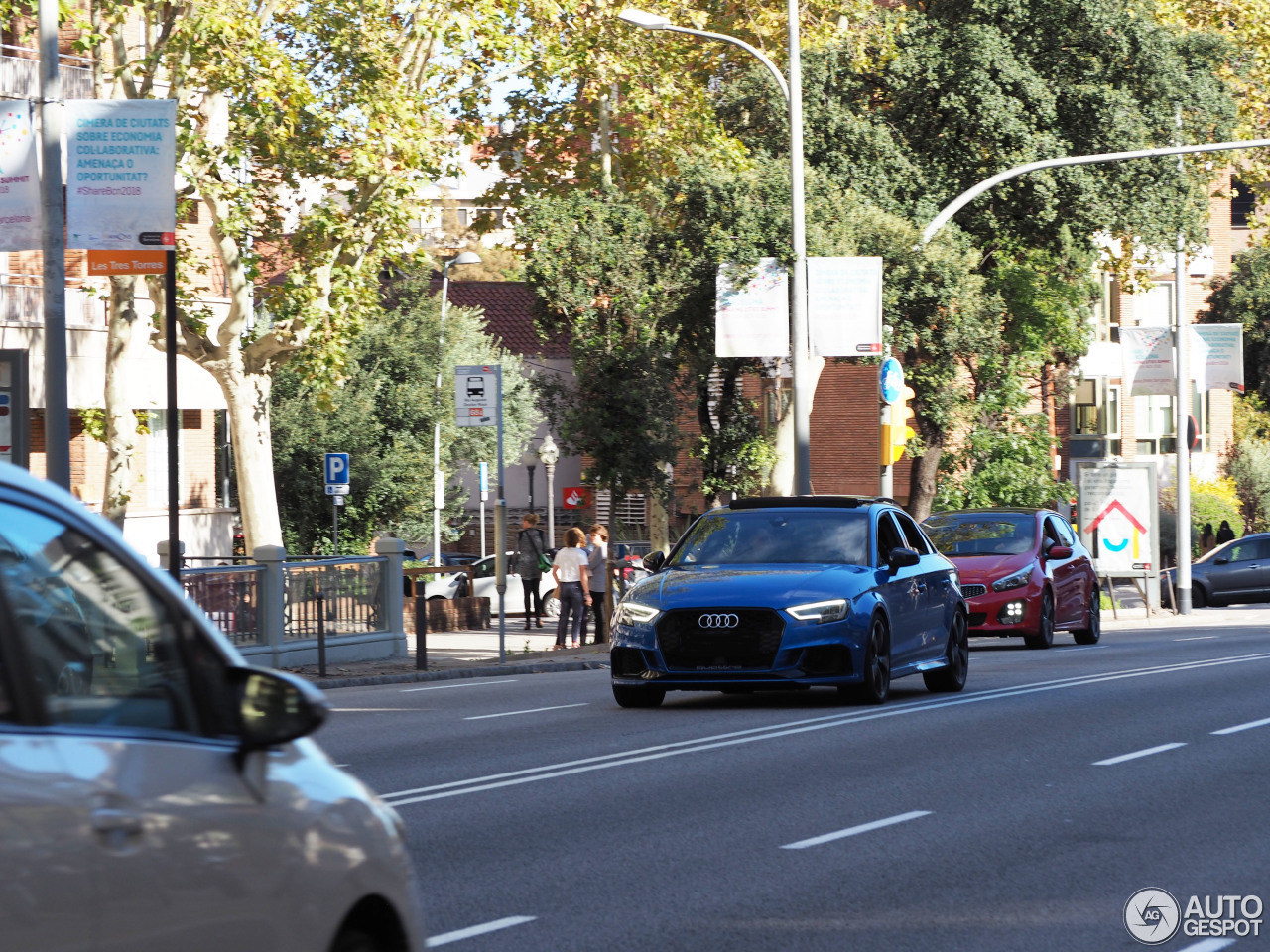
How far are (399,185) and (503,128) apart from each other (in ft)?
36.8

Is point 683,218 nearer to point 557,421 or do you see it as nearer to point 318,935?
point 557,421

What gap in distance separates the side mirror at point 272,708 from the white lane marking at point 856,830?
5.25 m

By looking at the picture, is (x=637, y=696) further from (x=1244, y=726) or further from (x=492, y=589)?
(x=492, y=589)

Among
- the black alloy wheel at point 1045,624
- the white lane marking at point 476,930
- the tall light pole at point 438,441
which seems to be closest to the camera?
the white lane marking at point 476,930

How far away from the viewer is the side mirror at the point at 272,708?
12.7ft

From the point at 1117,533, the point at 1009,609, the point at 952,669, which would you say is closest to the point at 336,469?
the point at 1117,533

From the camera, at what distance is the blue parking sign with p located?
1435 inches

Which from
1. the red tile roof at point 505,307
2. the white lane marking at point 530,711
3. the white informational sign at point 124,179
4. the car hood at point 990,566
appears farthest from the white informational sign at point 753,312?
the red tile roof at point 505,307

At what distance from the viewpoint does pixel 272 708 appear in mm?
3916

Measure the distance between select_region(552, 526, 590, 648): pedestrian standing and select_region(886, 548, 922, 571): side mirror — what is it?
12.5 m

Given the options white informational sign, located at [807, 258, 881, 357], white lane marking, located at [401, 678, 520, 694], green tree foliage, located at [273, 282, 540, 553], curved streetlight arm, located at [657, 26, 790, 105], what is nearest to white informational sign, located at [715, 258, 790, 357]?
white informational sign, located at [807, 258, 881, 357]

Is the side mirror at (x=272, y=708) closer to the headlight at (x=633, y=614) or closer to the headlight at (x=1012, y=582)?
the headlight at (x=633, y=614)

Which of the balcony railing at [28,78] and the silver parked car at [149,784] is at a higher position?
the balcony railing at [28,78]

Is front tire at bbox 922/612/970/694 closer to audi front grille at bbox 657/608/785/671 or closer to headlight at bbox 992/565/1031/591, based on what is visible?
audi front grille at bbox 657/608/785/671
